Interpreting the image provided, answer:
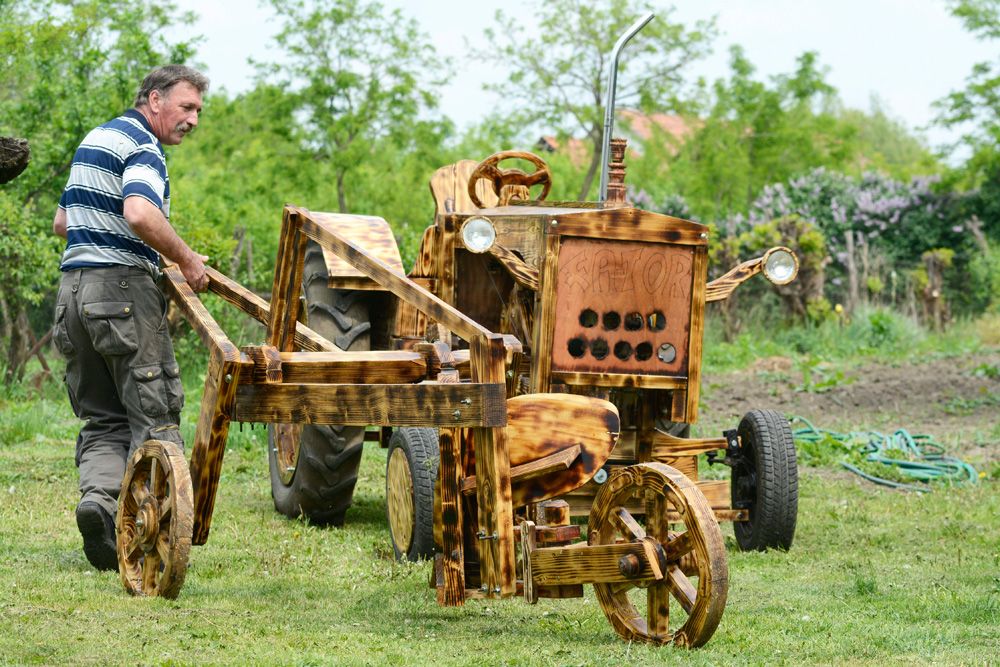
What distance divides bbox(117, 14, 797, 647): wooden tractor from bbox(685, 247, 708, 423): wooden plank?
1 cm

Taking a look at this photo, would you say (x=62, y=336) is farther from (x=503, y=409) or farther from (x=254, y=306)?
(x=503, y=409)

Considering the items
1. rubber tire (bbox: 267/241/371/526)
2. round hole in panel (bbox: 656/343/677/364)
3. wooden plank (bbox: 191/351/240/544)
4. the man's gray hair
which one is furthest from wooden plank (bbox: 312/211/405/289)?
wooden plank (bbox: 191/351/240/544)

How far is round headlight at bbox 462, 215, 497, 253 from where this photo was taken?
607 centimetres

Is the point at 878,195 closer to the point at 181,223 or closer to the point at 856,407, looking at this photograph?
the point at 856,407

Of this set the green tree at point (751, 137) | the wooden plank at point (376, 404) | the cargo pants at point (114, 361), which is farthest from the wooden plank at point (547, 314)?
the green tree at point (751, 137)

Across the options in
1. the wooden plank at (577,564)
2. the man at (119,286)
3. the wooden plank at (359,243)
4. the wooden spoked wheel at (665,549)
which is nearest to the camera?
the wooden spoked wheel at (665,549)

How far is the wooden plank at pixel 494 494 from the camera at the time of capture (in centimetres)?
438

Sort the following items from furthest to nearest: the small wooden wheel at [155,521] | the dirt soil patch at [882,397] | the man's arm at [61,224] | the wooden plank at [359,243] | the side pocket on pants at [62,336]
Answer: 1. the dirt soil patch at [882,397]
2. the wooden plank at [359,243]
3. the man's arm at [61,224]
4. the side pocket on pants at [62,336]
5. the small wooden wheel at [155,521]

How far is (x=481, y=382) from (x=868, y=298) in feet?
53.8

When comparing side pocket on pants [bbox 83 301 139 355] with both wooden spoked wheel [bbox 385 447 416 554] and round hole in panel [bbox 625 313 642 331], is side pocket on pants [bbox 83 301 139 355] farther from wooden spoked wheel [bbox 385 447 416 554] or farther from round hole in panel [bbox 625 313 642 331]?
round hole in panel [bbox 625 313 642 331]

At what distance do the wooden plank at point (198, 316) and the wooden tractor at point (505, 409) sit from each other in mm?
14

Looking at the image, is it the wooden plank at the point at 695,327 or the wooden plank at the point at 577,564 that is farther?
the wooden plank at the point at 695,327

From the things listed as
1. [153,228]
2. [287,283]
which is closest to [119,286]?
[153,228]

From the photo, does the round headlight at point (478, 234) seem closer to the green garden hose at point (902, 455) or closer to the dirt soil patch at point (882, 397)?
the green garden hose at point (902, 455)
